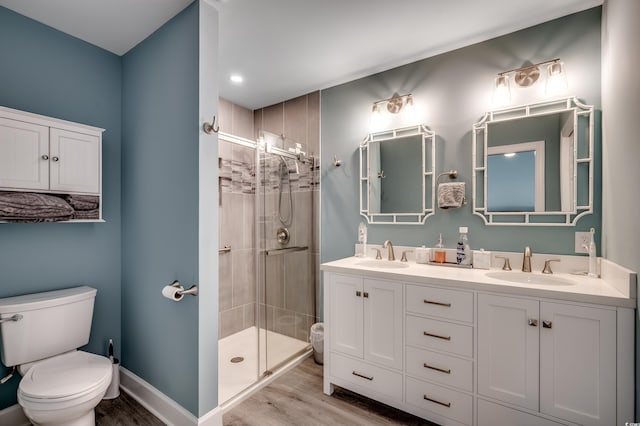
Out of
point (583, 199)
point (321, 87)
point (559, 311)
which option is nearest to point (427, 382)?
point (559, 311)

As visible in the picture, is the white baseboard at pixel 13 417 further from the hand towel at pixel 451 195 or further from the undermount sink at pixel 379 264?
the hand towel at pixel 451 195

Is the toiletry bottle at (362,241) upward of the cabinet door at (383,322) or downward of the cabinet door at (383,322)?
upward

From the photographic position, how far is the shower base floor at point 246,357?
2.17 m

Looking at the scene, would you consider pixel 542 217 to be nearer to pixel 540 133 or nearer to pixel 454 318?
pixel 540 133

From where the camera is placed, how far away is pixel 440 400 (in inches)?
66.8

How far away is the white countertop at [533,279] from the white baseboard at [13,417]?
2.08 metres

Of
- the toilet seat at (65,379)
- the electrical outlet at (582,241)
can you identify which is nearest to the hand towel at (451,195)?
the electrical outlet at (582,241)

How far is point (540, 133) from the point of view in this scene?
1903 millimetres

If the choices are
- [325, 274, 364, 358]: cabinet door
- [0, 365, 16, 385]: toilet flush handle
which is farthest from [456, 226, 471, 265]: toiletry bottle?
[0, 365, 16, 385]: toilet flush handle

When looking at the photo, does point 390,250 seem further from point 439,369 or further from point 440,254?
point 439,369

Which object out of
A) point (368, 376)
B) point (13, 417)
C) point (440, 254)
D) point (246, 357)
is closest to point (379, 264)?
point (440, 254)

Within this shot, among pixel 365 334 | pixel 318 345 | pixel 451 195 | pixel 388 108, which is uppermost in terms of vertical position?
pixel 388 108

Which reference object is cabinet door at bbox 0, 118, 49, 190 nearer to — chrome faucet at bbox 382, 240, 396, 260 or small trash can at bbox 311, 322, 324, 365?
small trash can at bbox 311, 322, 324, 365

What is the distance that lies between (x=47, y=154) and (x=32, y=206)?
1.09ft
